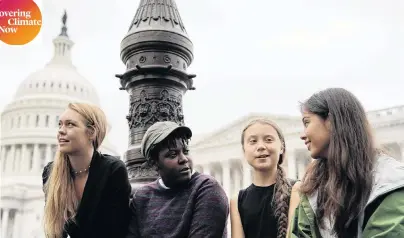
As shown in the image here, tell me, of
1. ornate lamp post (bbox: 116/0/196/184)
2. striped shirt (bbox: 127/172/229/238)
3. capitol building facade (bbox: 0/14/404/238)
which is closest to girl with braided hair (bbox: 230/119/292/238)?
striped shirt (bbox: 127/172/229/238)

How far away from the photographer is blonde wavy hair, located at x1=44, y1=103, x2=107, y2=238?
3.01 m

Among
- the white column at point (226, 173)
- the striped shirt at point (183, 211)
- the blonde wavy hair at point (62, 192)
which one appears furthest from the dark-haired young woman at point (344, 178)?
the white column at point (226, 173)

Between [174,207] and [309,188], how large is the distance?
90cm

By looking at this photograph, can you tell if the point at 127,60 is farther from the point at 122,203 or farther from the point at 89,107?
the point at 122,203

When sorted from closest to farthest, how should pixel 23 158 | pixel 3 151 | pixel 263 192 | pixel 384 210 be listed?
pixel 384 210 < pixel 263 192 < pixel 23 158 < pixel 3 151

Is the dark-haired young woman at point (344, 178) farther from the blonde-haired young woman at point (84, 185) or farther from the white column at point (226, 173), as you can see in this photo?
the white column at point (226, 173)

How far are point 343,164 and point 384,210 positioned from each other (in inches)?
13.7

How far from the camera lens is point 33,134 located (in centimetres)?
6575

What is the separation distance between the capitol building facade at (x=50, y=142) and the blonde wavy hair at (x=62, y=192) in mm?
41329

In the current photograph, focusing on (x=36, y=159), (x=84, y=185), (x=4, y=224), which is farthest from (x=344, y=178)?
(x=36, y=159)

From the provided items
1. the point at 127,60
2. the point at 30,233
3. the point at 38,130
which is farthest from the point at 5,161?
the point at 127,60

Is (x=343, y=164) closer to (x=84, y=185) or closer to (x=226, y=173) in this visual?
(x=84, y=185)

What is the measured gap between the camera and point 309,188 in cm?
251

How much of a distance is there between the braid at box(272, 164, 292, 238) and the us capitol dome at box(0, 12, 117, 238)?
181ft
